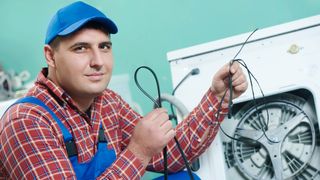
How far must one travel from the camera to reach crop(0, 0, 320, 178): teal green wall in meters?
1.65

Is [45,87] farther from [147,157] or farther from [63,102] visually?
[147,157]

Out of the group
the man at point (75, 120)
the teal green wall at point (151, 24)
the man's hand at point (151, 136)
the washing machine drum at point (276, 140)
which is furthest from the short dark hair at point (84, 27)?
the teal green wall at point (151, 24)

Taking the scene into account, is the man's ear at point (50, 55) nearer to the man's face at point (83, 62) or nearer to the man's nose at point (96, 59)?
the man's face at point (83, 62)

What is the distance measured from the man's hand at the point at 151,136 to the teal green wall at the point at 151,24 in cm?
79

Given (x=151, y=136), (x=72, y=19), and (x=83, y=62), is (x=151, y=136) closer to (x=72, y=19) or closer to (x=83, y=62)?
(x=83, y=62)

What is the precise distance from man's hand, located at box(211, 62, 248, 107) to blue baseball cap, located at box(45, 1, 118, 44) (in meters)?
0.36

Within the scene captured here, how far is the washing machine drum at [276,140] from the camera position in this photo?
3.99 feet

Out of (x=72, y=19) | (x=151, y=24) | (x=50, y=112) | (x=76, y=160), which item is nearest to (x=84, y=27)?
(x=72, y=19)

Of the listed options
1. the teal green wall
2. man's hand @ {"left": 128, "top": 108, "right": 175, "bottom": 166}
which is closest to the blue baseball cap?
man's hand @ {"left": 128, "top": 108, "right": 175, "bottom": 166}

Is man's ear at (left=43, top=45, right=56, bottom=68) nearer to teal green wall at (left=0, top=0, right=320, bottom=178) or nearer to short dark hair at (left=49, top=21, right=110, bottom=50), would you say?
short dark hair at (left=49, top=21, right=110, bottom=50)

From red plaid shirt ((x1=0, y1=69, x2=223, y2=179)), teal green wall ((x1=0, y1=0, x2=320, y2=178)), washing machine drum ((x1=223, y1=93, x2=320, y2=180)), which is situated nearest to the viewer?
red plaid shirt ((x1=0, y1=69, x2=223, y2=179))

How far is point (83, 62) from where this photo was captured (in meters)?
1.04

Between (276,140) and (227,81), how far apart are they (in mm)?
245

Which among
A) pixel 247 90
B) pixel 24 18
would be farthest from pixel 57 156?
pixel 24 18
